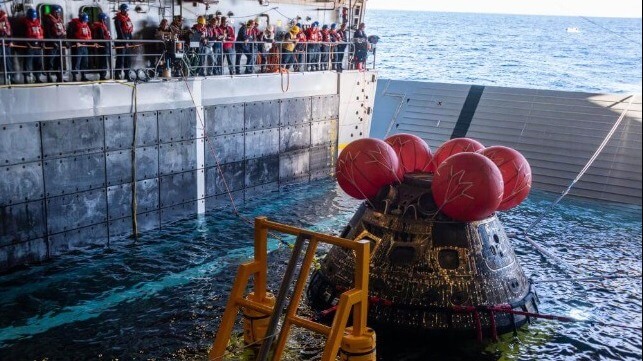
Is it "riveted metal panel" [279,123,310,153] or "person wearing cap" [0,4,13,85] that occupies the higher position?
"person wearing cap" [0,4,13,85]

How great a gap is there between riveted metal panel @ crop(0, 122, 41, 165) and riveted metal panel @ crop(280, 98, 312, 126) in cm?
924

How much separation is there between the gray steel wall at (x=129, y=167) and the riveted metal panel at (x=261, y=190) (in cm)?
3

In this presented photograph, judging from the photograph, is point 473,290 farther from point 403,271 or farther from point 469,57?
point 469,57

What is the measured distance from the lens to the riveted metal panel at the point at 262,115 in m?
21.0

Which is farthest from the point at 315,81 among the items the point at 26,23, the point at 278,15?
the point at 26,23

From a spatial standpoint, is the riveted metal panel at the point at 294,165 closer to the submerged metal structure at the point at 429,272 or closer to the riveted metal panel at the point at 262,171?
the riveted metal panel at the point at 262,171

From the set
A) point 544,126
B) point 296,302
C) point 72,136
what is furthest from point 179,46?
point 544,126

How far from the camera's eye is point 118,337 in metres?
11.5

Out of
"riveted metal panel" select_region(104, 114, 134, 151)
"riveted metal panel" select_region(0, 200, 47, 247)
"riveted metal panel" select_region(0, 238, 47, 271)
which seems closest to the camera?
"riveted metal panel" select_region(0, 200, 47, 247)

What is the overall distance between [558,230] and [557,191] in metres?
4.78

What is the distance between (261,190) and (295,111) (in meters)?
3.14

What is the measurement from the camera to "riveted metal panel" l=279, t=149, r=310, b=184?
22797mm

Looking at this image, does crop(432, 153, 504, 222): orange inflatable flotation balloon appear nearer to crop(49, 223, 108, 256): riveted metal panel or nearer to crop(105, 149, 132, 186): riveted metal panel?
crop(105, 149, 132, 186): riveted metal panel

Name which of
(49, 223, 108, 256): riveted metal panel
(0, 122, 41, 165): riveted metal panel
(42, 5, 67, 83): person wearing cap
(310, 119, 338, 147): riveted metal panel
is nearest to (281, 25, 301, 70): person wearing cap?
(310, 119, 338, 147): riveted metal panel
